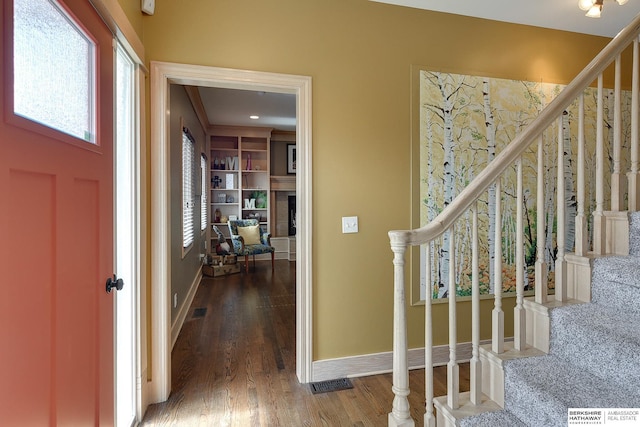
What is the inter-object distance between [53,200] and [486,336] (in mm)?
3068

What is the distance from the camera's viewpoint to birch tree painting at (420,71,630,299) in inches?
101

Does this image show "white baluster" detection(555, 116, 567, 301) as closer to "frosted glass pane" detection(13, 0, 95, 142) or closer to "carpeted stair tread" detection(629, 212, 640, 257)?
"carpeted stair tread" detection(629, 212, 640, 257)

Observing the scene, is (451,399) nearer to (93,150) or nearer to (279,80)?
(93,150)

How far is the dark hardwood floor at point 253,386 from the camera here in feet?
6.50

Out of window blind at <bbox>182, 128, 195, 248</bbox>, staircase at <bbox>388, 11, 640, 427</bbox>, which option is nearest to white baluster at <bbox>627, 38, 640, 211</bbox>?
staircase at <bbox>388, 11, 640, 427</bbox>

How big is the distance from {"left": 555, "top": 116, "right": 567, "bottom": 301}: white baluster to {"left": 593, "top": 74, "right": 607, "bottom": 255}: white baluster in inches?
8.6

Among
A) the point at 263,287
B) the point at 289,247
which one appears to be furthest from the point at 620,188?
the point at 289,247

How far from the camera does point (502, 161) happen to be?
1484mm

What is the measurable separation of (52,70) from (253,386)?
2.17 metres

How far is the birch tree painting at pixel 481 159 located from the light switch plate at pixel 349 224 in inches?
21.8

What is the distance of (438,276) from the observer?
2605 millimetres

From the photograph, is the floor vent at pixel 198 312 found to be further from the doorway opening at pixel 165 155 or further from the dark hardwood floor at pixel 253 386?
the doorway opening at pixel 165 155

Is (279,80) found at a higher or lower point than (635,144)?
higher

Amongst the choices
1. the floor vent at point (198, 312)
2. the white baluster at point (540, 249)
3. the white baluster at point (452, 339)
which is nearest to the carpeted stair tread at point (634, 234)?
the white baluster at point (540, 249)
